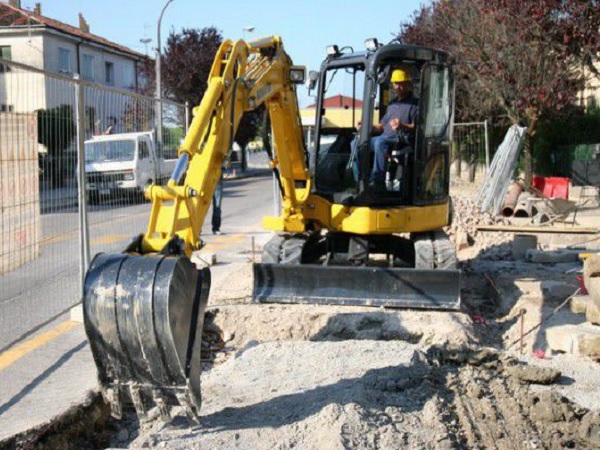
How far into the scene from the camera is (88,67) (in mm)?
39656

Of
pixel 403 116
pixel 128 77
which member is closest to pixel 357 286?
pixel 403 116

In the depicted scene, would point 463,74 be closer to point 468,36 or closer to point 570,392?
point 468,36

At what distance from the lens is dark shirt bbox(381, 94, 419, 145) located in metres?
8.65

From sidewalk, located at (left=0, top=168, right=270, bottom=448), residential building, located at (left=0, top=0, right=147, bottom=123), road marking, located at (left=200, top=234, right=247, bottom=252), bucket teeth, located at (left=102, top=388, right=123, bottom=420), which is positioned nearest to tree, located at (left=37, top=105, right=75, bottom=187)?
sidewalk, located at (left=0, top=168, right=270, bottom=448)

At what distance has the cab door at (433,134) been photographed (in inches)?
344

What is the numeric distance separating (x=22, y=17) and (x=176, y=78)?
845cm

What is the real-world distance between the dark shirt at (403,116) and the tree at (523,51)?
400 inches

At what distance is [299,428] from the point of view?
196 inches

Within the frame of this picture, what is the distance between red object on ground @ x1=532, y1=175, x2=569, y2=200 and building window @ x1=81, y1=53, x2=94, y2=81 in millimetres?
25523

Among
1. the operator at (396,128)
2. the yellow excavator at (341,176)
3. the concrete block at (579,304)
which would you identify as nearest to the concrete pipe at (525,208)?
the yellow excavator at (341,176)

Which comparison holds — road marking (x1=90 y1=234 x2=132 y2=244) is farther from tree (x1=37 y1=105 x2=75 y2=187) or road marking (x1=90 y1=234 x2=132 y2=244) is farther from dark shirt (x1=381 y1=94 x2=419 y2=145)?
dark shirt (x1=381 y1=94 x2=419 y2=145)

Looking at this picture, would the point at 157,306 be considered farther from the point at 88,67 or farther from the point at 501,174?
the point at 88,67

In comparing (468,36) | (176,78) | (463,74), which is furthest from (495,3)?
(176,78)

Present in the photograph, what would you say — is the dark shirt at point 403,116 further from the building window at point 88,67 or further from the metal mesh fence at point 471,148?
the building window at point 88,67
